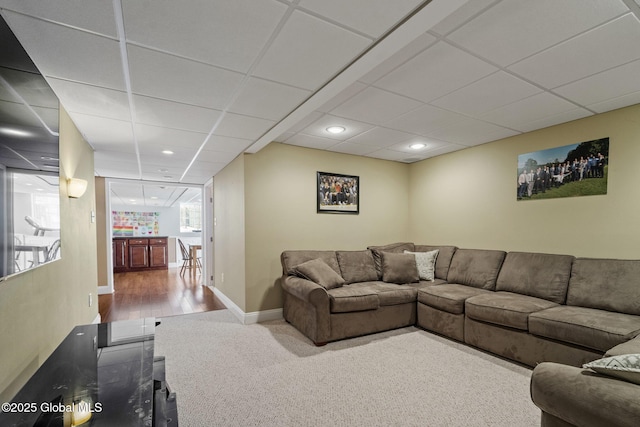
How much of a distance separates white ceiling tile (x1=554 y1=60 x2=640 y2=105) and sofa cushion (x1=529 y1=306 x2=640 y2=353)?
1853 millimetres

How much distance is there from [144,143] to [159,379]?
2.72m

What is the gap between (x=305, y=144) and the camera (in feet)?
13.1

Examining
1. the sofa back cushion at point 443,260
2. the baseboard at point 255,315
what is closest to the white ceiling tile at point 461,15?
the sofa back cushion at point 443,260

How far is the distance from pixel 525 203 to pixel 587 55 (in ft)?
6.39

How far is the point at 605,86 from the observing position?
7.64 feet

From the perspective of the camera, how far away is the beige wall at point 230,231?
3.84m

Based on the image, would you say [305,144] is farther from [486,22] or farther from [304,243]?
[486,22]

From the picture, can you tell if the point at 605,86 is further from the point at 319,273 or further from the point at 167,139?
the point at 167,139

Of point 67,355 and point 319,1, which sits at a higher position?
point 319,1

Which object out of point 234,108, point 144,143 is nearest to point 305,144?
point 234,108

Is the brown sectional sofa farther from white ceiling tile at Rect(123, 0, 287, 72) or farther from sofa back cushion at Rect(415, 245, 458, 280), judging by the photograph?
white ceiling tile at Rect(123, 0, 287, 72)

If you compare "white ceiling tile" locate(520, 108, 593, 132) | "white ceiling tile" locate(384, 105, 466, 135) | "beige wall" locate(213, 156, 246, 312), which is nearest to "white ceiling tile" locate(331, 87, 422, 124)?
"white ceiling tile" locate(384, 105, 466, 135)

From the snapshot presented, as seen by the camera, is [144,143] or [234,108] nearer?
[234,108]

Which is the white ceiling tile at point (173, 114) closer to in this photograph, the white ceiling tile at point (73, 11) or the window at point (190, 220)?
the white ceiling tile at point (73, 11)
